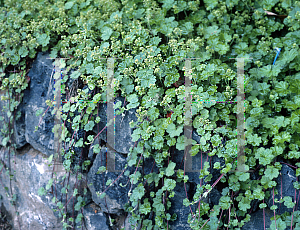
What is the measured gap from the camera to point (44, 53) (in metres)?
2.84

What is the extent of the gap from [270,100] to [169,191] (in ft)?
3.97

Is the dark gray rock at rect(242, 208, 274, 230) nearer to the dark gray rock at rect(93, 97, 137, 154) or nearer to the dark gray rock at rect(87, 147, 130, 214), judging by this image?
the dark gray rock at rect(87, 147, 130, 214)

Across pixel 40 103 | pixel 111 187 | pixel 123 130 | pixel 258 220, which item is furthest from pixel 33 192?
pixel 258 220

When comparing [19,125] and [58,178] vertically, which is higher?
[19,125]

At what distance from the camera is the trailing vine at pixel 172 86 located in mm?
2057

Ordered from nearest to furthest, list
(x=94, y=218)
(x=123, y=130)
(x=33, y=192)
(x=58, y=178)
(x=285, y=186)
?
(x=285, y=186) → (x=123, y=130) → (x=94, y=218) → (x=58, y=178) → (x=33, y=192)

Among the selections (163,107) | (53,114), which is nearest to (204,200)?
(163,107)

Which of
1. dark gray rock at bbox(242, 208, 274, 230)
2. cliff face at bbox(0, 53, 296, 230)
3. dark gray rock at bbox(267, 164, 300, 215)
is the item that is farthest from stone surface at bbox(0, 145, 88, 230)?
dark gray rock at bbox(267, 164, 300, 215)

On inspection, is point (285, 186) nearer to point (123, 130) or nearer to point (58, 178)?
point (123, 130)

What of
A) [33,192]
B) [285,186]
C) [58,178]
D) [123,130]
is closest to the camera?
[285,186]

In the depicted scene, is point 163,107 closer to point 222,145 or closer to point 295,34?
point 222,145

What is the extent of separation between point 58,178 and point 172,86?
4.99ft

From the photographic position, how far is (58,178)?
2674 millimetres

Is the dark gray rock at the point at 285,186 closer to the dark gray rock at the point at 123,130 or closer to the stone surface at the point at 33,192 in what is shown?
the dark gray rock at the point at 123,130
